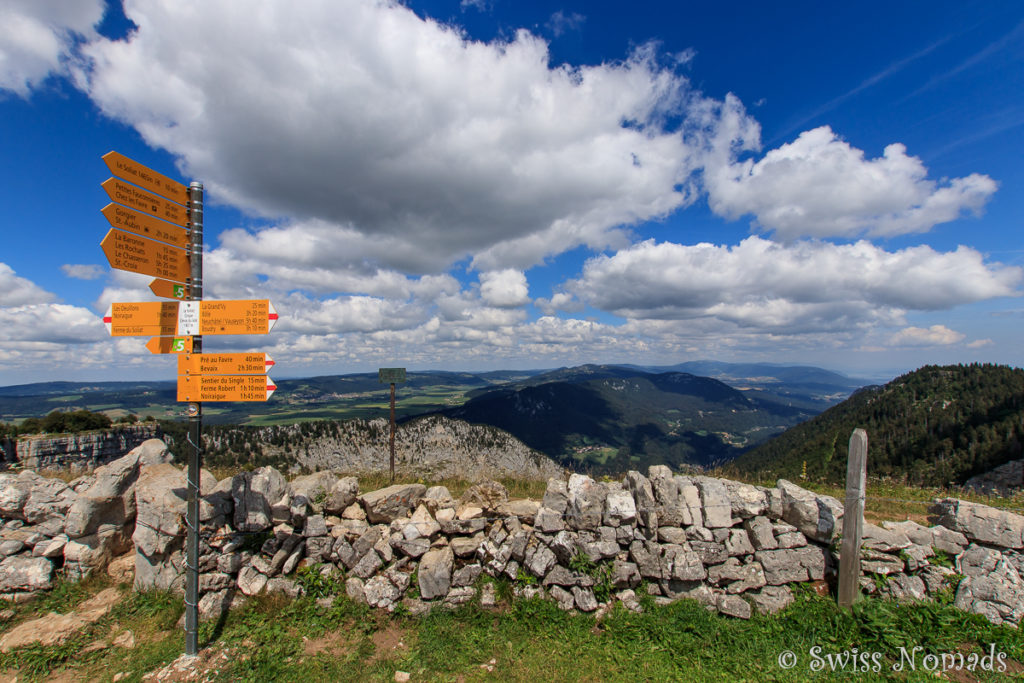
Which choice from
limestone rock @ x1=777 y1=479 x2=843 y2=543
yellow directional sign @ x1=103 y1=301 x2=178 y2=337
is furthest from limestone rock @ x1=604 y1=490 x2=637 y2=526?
yellow directional sign @ x1=103 y1=301 x2=178 y2=337

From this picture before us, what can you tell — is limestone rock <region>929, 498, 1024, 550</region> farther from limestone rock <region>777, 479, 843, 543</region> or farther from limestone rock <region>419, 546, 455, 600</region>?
limestone rock <region>419, 546, 455, 600</region>

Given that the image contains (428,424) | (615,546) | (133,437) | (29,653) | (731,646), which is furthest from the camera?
(428,424)

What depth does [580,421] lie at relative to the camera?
192750 mm

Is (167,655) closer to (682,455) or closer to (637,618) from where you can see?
(637,618)

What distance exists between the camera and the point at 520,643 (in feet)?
18.6

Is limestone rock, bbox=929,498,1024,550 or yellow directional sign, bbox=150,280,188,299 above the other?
yellow directional sign, bbox=150,280,188,299

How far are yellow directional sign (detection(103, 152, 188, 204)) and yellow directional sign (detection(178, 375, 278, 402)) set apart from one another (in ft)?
7.99

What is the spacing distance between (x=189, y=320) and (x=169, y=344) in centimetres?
41

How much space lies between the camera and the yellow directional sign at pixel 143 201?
461cm

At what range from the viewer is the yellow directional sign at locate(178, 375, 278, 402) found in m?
5.10

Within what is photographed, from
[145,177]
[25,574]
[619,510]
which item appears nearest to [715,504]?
[619,510]

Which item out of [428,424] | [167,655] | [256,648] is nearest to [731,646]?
[256,648]

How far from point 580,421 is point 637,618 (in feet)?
632

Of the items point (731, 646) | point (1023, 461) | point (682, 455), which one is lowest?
point (682, 455)
